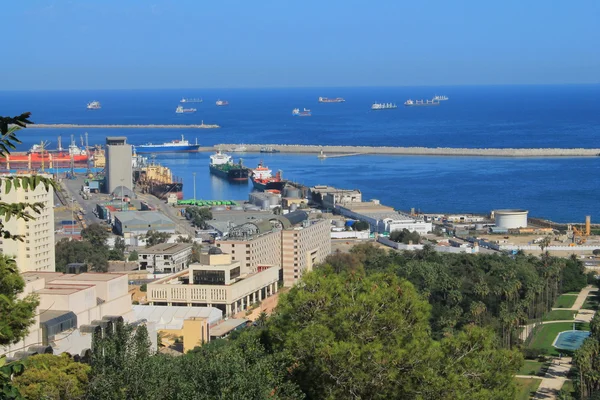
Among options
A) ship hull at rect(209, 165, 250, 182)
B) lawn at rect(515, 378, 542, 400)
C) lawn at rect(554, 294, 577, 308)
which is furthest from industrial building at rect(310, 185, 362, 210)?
lawn at rect(515, 378, 542, 400)

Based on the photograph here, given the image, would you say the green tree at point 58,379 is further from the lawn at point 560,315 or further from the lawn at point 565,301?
the lawn at point 565,301

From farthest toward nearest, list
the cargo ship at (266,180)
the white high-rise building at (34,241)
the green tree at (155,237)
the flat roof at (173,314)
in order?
the cargo ship at (266,180), the green tree at (155,237), the white high-rise building at (34,241), the flat roof at (173,314)

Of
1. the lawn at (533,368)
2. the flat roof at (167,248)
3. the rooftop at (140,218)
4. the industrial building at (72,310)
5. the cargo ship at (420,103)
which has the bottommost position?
the lawn at (533,368)

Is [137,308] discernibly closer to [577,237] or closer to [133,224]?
[133,224]

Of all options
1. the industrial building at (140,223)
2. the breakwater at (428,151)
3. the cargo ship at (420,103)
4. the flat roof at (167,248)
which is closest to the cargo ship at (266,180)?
the industrial building at (140,223)

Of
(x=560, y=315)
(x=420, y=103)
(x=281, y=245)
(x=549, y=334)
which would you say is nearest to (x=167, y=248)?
(x=281, y=245)

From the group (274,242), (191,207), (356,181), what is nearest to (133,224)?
(191,207)

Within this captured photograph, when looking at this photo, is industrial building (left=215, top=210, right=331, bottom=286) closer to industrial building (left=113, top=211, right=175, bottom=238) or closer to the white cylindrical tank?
industrial building (left=113, top=211, right=175, bottom=238)

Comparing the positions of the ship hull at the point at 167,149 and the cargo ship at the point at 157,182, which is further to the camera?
the ship hull at the point at 167,149
